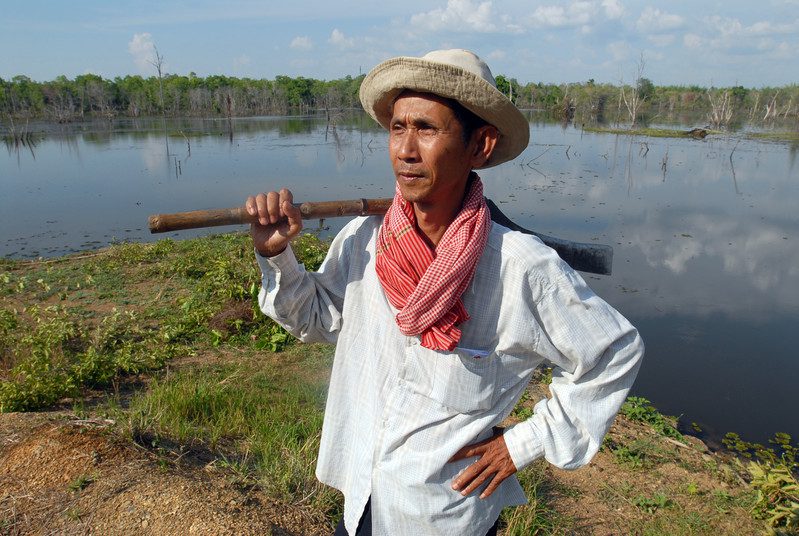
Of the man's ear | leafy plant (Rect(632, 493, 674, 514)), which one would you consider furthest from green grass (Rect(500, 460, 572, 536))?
the man's ear

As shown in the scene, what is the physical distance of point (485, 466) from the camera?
4.48 ft

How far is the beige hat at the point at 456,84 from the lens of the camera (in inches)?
47.3

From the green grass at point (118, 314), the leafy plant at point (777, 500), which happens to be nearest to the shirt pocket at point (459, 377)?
the leafy plant at point (777, 500)

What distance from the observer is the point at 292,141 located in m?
27.9

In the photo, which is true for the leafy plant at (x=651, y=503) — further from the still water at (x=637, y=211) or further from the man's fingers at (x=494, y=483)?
the man's fingers at (x=494, y=483)

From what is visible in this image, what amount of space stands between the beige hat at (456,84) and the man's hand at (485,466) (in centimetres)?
73

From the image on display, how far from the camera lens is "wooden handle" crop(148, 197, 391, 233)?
Answer: 1.28 m

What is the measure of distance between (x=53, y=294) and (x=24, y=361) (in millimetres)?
2455

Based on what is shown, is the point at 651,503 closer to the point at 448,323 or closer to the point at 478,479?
the point at 478,479

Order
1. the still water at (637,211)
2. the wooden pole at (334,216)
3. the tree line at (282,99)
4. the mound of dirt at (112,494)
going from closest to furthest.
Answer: the wooden pole at (334,216)
the mound of dirt at (112,494)
the still water at (637,211)
the tree line at (282,99)

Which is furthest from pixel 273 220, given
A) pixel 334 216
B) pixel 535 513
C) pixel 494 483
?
pixel 535 513

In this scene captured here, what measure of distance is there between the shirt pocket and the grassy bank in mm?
1463

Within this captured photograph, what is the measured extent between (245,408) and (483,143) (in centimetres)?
273

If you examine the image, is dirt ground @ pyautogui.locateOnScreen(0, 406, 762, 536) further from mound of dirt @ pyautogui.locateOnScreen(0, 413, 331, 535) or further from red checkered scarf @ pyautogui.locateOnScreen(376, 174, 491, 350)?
red checkered scarf @ pyautogui.locateOnScreen(376, 174, 491, 350)
